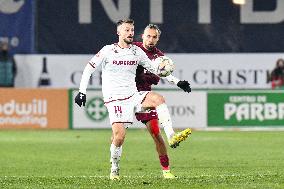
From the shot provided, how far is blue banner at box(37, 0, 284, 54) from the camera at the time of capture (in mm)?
31688

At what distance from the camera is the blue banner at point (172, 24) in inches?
1248

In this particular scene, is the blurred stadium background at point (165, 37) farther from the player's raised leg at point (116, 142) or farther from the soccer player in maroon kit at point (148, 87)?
the player's raised leg at point (116, 142)

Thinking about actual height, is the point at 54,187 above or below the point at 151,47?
below

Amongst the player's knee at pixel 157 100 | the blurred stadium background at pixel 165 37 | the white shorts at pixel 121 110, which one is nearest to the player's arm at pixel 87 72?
the white shorts at pixel 121 110

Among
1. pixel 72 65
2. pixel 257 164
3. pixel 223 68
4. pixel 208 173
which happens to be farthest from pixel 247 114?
pixel 208 173

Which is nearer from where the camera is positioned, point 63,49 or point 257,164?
point 257,164

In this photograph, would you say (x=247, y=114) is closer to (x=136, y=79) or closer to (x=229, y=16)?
Result: (x=229, y=16)

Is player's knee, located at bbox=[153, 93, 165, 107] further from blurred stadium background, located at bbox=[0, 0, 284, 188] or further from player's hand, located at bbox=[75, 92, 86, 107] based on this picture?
blurred stadium background, located at bbox=[0, 0, 284, 188]

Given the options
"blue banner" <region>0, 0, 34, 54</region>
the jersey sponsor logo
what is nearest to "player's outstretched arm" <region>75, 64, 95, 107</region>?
the jersey sponsor logo

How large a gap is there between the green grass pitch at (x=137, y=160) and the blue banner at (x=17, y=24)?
3.18 m

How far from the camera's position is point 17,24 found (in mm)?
30922

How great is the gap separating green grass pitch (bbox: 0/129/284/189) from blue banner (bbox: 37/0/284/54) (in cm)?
386

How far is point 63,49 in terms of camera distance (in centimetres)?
3161

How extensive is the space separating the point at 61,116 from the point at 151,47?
1416cm
